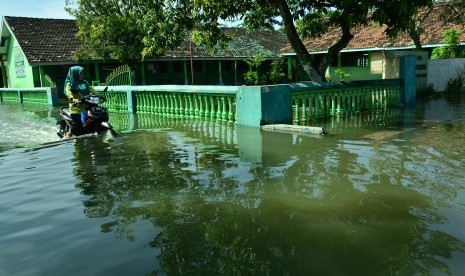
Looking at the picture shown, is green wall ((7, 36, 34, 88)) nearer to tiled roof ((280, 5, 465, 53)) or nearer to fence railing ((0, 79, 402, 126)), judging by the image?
fence railing ((0, 79, 402, 126))

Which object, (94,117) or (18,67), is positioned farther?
(18,67)

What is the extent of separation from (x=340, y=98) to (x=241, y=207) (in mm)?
7448

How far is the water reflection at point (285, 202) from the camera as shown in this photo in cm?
314

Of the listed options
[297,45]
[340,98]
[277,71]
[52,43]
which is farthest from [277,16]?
[52,43]

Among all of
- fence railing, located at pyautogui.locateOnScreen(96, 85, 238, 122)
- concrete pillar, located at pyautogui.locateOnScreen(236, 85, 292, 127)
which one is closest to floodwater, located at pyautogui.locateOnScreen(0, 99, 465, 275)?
concrete pillar, located at pyautogui.locateOnScreen(236, 85, 292, 127)

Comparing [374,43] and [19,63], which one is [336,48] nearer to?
[374,43]

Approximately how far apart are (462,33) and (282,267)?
22.6 m

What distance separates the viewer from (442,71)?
55.5ft

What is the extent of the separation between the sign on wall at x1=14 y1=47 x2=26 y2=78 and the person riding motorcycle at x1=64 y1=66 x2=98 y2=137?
22151 mm

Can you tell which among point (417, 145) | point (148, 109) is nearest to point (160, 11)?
point (148, 109)

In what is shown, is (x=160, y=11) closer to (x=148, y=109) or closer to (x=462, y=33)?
Result: (x=148, y=109)

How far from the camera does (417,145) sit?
274 inches

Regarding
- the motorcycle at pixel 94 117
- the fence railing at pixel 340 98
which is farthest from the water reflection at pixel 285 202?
the fence railing at pixel 340 98

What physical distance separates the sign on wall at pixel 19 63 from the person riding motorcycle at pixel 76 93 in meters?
22.2
